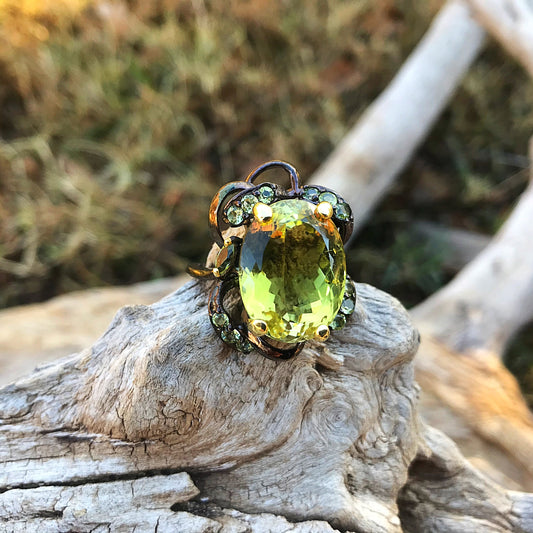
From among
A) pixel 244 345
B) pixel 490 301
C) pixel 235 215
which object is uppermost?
pixel 490 301

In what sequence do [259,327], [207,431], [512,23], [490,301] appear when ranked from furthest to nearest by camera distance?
[512,23], [490,301], [207,431], [259,327]

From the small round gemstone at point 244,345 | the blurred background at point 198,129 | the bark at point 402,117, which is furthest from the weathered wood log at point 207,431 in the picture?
the blurred background at point 198,129

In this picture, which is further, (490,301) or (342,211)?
(490,301)

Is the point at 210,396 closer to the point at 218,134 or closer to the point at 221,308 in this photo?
the point at 221,308

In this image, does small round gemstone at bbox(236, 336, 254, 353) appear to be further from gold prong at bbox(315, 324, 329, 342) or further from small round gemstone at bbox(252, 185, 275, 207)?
small round gemstone at bbox(252, 185, 275, 207)

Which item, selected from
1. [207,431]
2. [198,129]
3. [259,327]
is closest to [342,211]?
[259,327]

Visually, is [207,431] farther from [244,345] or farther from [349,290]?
[349,290]

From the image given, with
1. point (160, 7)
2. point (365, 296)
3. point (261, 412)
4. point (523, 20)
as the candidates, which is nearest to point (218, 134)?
point (160, 7)

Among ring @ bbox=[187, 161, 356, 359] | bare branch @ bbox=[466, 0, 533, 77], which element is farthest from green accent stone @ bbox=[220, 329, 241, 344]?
bare branch @ bbox=[466, 0, 533, 77]
